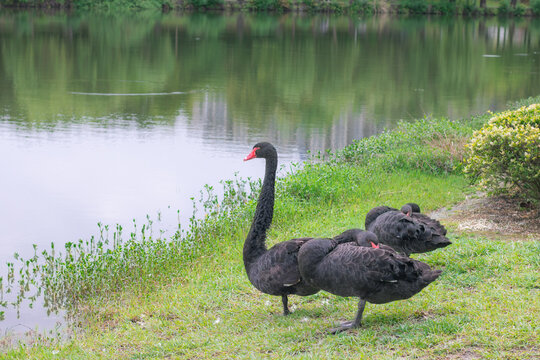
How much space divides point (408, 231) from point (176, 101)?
58.5ft

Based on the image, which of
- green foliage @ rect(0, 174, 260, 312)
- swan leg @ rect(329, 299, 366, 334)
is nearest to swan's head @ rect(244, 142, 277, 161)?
swan leg @ rect(329, 299, 366, 334)

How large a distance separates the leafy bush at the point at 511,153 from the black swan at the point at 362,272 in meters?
3.90

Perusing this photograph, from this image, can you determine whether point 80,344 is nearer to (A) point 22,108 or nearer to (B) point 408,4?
(A) point 22,108

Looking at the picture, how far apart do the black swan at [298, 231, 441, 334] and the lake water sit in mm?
3882

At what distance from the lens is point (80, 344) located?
21.7ft

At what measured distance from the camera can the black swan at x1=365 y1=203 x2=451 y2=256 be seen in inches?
266

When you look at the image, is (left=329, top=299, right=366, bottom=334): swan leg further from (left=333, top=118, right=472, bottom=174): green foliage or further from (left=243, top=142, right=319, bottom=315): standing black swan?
(left=333, top=118, right=472, bottom=174): green foliage

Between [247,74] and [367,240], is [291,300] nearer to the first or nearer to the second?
[367,240]

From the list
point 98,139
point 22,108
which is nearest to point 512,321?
point 98,139

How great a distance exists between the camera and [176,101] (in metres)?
23.7

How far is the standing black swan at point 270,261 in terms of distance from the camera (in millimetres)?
6168

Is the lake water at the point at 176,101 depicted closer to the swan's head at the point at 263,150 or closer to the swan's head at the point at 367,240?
the swan's head at the point at 263,150

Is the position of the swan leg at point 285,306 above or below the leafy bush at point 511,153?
below

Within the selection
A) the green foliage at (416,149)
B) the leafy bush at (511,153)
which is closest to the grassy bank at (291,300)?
the green foliage at (416,149)
